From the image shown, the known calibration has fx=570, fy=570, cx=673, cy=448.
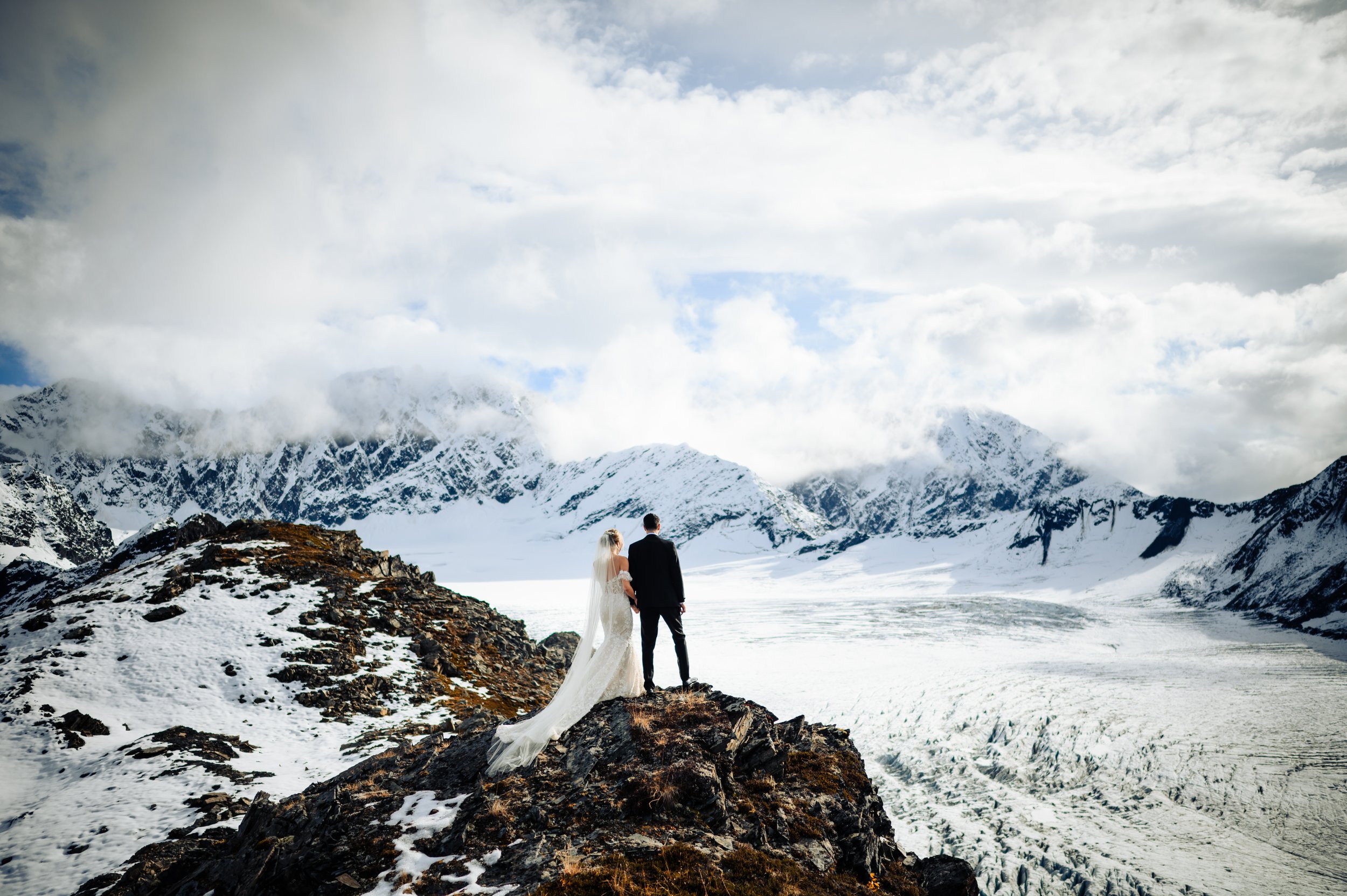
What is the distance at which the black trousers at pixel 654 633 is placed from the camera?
1117 centimetres

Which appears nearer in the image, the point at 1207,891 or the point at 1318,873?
the point at 1207,891

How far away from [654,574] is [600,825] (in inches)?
169

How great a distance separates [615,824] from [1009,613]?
110 m

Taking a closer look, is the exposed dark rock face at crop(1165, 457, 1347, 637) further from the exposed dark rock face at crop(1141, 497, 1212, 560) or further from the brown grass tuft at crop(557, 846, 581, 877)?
the brown grass tuft at crop(557, 846, 581, 877)

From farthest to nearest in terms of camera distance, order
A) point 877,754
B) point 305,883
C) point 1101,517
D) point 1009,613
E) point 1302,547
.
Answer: point 1101,517, point 1009,613, point 1302,547, point 877,754, point 305,883

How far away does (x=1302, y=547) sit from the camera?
87.9 m

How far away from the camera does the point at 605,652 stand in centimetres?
1167

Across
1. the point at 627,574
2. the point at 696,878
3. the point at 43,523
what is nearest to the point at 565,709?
the point at 627,574

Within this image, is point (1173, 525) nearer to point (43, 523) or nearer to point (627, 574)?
point (627, 574)

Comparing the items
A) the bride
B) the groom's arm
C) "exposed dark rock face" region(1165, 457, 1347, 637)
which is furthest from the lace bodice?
A: "exposed dark rock face" region(1165, 457, 1347, 637)

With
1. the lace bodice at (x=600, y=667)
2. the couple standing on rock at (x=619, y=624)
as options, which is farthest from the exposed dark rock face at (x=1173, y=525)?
the lace bodice at (x=600, y=667)

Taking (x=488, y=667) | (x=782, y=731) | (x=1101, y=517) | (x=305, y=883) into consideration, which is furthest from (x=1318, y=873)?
(x=1101, y=517)

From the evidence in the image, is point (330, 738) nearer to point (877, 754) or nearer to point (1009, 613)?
point (877, 754)

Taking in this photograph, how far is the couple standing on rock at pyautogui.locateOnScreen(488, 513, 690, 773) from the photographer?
1106 cm
